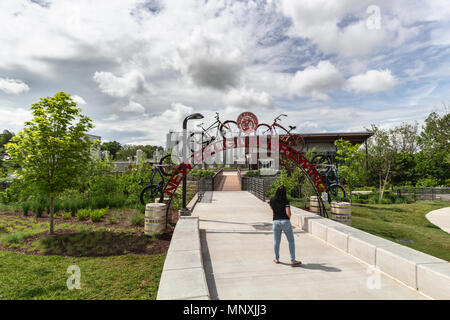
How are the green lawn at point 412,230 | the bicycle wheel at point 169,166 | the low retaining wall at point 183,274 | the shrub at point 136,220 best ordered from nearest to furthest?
the low retaining wall at point 183,274 → the green lawn at point 412,230 → the shrub at point 136,220 → the bicycle wheel at point 169,166

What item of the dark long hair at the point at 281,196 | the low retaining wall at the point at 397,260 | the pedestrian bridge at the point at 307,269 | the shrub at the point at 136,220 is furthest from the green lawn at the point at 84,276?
the low retaining wall at the point at 397,260

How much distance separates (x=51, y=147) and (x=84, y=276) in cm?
517

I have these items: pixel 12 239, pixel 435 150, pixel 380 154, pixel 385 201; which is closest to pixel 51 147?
pixel 12 239

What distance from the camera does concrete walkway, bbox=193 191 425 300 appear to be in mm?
3779

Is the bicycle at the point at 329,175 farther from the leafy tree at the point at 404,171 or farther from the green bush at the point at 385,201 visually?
the leafy tree at the point at 404,171

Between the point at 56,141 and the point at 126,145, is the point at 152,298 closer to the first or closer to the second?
the point at 56,141

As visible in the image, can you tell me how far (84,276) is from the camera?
5.02 metres

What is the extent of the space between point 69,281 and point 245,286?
12.5ft

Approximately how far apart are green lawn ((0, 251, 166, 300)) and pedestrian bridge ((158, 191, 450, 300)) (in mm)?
899

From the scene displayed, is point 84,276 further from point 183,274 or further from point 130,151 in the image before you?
point 130,151

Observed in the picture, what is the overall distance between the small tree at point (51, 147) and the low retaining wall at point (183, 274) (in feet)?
18.3

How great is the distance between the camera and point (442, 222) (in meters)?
12.3

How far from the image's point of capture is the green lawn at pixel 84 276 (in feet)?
14.2

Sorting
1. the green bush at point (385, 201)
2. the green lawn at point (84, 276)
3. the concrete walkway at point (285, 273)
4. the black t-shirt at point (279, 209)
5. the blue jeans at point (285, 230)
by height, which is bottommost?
the green bush at point (385, 201)
